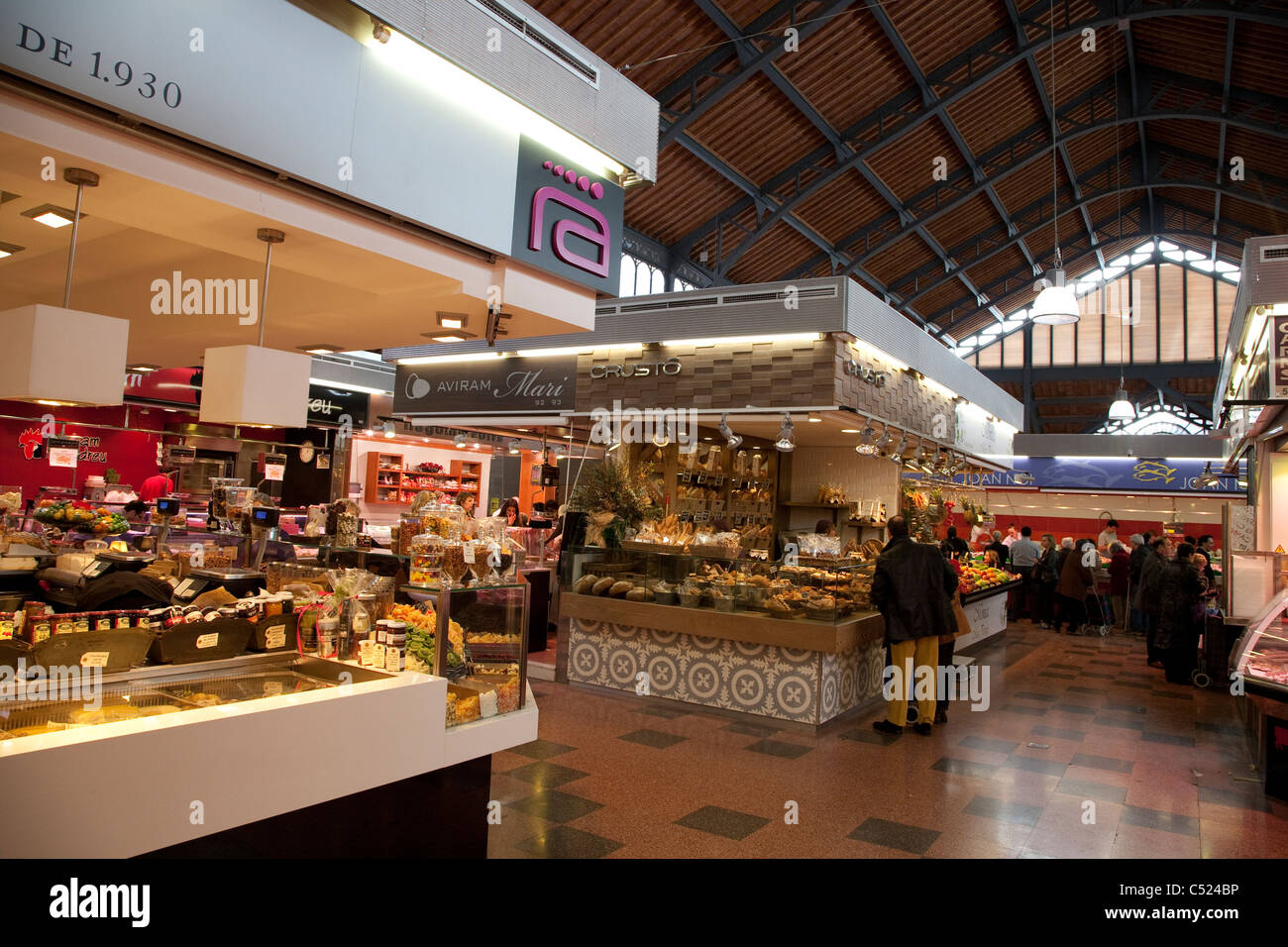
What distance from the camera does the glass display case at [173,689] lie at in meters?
2.54

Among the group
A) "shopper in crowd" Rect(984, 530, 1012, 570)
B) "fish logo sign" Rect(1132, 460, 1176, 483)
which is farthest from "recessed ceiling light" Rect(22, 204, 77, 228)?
"fish logo sign" Rect(1132, 460, 1176, 483)

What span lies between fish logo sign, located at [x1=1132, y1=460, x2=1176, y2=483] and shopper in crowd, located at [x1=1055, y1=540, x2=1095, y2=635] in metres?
6.16

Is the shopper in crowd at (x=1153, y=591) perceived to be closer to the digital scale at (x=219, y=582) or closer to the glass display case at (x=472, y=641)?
the glass display case at (x=472, y=641)

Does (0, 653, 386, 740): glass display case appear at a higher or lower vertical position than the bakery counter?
higher

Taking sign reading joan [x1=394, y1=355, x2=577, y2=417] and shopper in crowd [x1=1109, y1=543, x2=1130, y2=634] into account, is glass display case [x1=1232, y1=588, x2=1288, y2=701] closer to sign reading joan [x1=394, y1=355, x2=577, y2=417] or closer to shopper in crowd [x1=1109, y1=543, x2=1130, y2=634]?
sign reading joan [x1=394, y1=355, x2=577, y2=417]

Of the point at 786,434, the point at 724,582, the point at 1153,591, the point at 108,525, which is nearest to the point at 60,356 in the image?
the point at 724,582

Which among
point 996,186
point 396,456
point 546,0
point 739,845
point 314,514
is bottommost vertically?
point 739,845

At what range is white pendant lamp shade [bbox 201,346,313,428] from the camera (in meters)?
3.33

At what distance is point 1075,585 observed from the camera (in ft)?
42.1

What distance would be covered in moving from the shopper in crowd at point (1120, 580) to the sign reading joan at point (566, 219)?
11862 millimetres

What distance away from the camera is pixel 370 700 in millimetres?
2967

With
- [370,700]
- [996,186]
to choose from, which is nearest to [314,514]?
[370,700]
